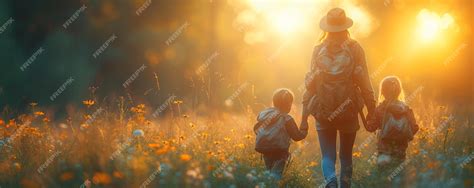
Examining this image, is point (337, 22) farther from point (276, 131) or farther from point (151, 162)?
point (151, 162)

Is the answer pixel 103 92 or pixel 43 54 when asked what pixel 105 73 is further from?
pixel 43 54

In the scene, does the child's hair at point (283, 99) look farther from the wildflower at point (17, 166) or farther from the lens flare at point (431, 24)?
the lens flare at point (431, 24)

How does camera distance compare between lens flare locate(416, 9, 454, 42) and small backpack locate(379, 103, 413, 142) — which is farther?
lens flare locate(416, 9, 454, 42)

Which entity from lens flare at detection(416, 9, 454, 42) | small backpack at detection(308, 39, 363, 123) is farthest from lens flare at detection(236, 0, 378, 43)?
small backpack at detection(308, 39, 363, 123)

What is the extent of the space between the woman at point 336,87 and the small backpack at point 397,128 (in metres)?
0.88

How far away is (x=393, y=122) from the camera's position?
780cm

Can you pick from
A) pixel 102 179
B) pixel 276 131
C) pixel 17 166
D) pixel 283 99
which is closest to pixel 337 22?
pixel 283 99

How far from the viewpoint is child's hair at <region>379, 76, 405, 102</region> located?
7.80 metres

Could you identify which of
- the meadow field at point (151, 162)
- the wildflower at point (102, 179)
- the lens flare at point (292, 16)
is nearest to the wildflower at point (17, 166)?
the meadow field at point (151, 162)

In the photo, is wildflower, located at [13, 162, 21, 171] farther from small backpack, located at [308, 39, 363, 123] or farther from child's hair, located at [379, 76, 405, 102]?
child's hair, located at [379, 76, 405, 102]

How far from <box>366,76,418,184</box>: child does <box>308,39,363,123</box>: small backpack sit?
1.04m

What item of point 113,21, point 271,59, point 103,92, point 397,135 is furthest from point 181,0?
point 397,135

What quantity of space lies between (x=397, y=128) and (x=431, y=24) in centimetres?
2176

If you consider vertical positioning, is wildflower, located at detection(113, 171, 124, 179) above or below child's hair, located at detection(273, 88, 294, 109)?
below
